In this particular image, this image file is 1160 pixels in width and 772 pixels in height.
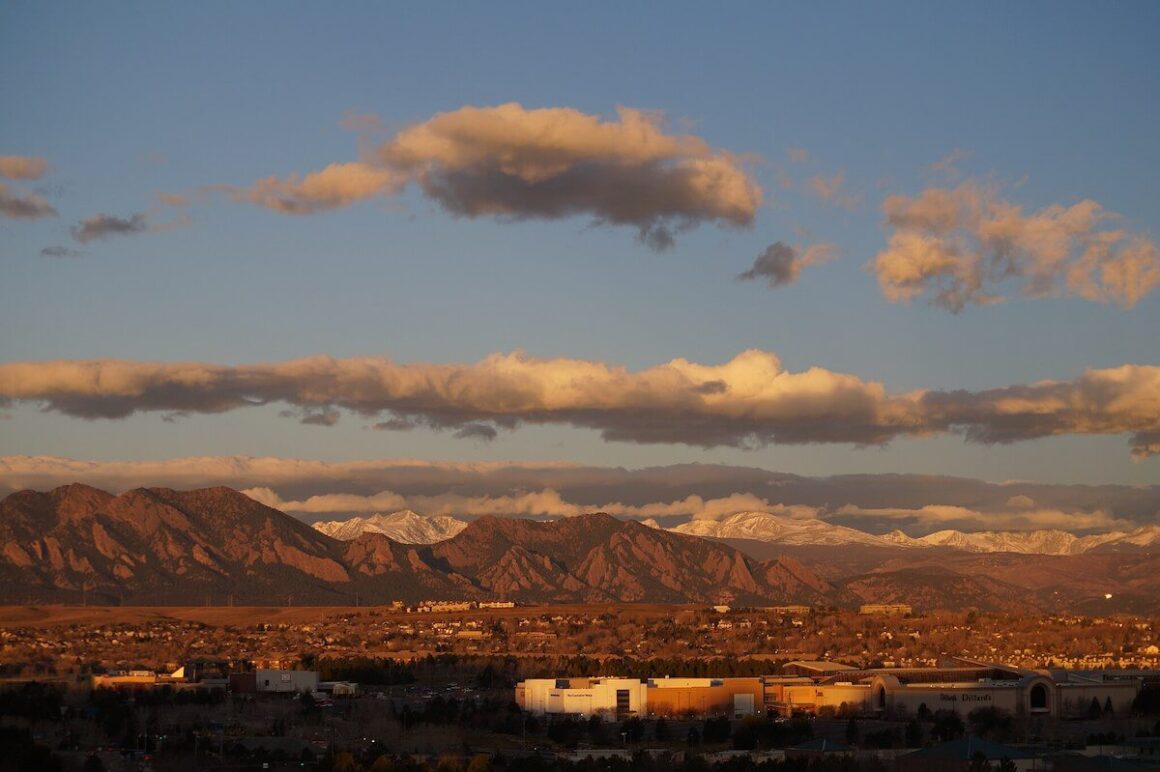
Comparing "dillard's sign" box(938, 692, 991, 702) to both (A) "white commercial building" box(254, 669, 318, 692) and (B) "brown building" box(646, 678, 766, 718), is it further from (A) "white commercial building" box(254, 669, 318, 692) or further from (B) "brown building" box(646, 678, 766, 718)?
(A) "white commercial building" box(254, 669, 318, 692)

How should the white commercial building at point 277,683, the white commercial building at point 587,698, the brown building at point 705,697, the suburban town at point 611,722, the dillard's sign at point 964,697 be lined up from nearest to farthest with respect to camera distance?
the suburban town at point 611,722 < the white commercial building at point 587,698 < the dillard's sign at point 964,697 < the brown building at point 705,697 < the white commercial building at point 277,683

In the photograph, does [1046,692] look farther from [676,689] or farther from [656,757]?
[656,757]

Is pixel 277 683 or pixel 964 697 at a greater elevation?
pixel 277 683

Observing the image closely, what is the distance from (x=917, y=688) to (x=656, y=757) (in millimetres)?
53985

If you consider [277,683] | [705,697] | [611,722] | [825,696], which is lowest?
[611,722]

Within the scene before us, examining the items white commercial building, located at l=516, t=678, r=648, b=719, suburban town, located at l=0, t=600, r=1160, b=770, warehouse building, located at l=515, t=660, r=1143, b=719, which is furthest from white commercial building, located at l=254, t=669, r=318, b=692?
white commercial building, located at l=516, t=678, r=648, b=719

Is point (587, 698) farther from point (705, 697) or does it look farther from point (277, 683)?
point (277, 683)

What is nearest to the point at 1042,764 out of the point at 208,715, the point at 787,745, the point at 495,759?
the point at 787,745

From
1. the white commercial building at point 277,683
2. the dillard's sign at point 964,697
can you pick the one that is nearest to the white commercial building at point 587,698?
the white commercial building at point 277,683

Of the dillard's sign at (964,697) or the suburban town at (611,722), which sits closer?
the suburban town at (611,722)

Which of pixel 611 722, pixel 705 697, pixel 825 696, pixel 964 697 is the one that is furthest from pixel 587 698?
pixel 964 697

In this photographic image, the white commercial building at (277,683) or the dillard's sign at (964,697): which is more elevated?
the white commercial building at (277,683)

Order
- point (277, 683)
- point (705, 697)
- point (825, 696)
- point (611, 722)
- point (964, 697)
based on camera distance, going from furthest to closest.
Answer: point (277, 683) < point (825, 696) < point (705, 697) < point (964, 697) < point (611, 722)

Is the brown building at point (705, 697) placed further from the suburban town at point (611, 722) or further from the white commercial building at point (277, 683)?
the white commercial building at point (277, 683)
